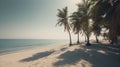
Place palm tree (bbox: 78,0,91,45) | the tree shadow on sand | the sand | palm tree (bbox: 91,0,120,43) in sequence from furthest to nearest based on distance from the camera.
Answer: palm tree (bbox: 78,0,91,45)
palm tree (bbox: 91,0,120,43)
the sand
the tree shadow on sand

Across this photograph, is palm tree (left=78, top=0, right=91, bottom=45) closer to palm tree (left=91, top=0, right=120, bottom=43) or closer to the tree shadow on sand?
palm tree (left=91, top=0, right=120, bottom=43)

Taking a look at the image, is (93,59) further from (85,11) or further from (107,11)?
(85,11)

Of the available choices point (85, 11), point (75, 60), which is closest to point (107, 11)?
point (75, 60)

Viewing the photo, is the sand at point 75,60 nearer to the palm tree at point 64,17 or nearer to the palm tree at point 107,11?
the palm tree at point 107,11

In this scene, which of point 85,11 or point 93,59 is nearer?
point 93,59

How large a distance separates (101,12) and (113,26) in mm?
3569

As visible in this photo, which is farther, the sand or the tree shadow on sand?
the sand

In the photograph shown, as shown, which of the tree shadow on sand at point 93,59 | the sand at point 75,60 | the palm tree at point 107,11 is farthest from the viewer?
the palm tree at point 107,11

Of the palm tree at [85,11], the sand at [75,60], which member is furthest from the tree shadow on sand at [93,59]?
the palm tree at [85,11]

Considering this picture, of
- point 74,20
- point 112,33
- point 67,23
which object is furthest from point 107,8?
point 67,23

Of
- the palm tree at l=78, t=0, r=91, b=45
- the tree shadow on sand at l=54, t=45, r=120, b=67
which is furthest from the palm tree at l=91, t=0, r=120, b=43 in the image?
the palm tree at l=78, t=0, r=91, b=45

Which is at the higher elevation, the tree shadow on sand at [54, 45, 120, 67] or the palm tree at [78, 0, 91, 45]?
the palm tree at [78, 0, 91, 45]

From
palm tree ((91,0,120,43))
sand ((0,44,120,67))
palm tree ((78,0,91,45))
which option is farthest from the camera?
palm tree ((78,0,91,45))

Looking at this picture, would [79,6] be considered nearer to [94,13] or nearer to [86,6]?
[86,6]
